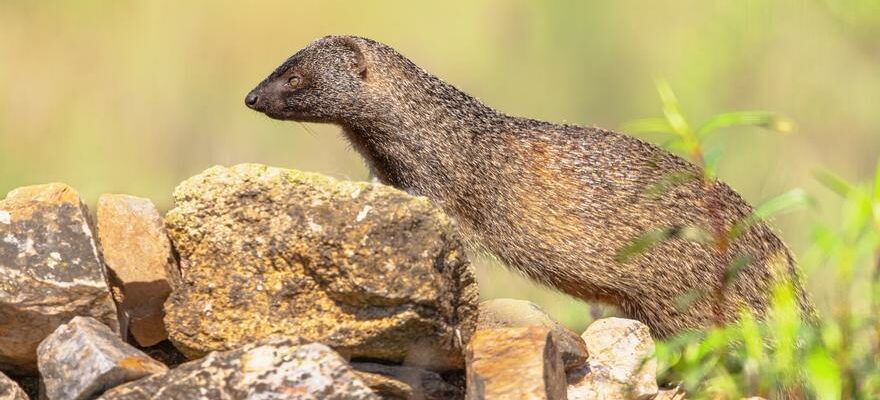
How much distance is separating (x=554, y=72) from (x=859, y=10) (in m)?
1.37

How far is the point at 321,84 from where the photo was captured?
4.95m

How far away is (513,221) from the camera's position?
473 cm

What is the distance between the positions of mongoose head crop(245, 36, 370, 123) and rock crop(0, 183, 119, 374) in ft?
4.90

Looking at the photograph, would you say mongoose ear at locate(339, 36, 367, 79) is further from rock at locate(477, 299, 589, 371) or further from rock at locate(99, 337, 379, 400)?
rock at locate(99, 337, 379, 400)

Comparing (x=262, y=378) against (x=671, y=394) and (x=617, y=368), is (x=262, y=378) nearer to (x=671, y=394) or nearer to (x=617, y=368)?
(x=617, y=368)

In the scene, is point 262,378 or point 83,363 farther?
point 83,363

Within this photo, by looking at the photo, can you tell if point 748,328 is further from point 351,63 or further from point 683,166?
point 351,63

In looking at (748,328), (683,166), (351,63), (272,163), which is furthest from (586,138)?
(748,328)

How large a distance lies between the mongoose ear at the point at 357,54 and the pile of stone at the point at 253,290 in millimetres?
1501

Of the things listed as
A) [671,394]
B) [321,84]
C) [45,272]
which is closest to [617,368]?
[671,394]

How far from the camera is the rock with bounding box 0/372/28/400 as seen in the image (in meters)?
3.31

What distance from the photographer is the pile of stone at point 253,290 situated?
3.28 meters

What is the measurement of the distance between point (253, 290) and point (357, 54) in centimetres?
175

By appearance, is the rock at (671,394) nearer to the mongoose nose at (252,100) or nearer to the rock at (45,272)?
the rock at (45,272)
